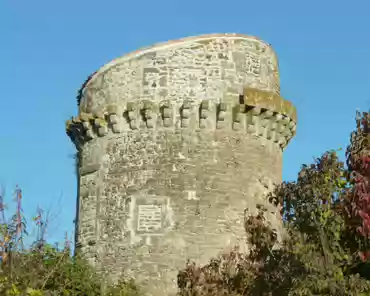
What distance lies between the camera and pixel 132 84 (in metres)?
18.5

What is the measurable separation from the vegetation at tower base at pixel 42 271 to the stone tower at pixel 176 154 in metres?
0.61

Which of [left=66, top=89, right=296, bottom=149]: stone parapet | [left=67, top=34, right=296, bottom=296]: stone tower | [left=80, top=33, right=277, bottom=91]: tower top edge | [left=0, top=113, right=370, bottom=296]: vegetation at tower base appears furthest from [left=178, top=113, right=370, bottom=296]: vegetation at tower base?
[left=80, top=33, right=277, bottom=91]: tower top edge

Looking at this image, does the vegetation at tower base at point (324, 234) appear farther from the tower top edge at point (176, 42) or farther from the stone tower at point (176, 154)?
the tower top edge at point (176, 42)

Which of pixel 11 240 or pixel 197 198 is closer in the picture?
pixel 11 240

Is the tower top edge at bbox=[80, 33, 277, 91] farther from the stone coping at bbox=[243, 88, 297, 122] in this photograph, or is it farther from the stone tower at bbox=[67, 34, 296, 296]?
the stone coping at bbox=[243, 88, 297, 122]

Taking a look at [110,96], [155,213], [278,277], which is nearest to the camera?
[278,277]

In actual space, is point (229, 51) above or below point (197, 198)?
above

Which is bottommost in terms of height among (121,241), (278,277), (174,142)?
(278,277)

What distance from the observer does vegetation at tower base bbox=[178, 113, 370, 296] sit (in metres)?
13.1

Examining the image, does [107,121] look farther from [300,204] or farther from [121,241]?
[300,204]

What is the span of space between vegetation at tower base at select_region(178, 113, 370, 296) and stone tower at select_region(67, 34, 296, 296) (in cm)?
221

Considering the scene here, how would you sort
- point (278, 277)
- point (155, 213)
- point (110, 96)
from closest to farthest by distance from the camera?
point (278, 277), point (155, 213), point (110, 96)

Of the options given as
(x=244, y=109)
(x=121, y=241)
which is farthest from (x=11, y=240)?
(x=244, y=109)

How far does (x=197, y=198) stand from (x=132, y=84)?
291 centimetres
